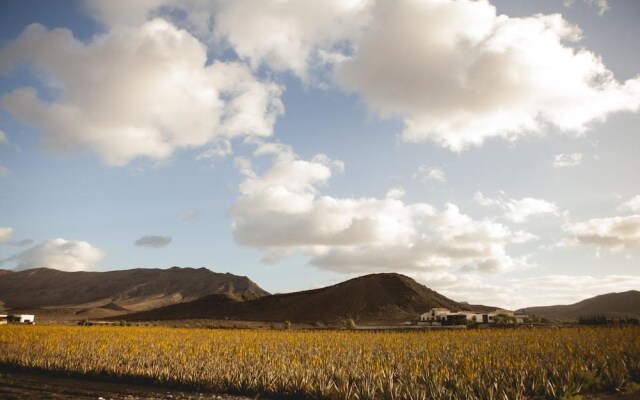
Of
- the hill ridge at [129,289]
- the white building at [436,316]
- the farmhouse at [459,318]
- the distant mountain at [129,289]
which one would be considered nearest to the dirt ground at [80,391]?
the farmhouse at [459,318]

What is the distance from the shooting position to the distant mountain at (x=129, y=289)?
16550 centimetres

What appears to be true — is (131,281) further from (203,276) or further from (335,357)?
(335,357)

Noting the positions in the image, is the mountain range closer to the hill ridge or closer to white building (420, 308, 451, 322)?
the hill ridge

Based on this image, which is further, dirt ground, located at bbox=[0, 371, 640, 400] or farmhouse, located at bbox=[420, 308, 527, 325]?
farmhouse, located at bbox=[420, 308, 527, 325]

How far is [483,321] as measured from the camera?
7562cm

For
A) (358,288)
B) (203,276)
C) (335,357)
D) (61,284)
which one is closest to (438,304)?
(358,288)

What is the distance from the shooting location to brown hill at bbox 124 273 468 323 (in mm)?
97875

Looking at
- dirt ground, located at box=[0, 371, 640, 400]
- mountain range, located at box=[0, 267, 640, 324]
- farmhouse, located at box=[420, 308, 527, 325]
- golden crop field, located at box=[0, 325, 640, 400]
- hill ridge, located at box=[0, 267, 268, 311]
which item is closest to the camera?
golden crop field, located at box=[0, 325, 640, 400]

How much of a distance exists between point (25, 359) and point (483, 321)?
71.2 metres

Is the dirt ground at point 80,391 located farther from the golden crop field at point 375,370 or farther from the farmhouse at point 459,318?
the farmhouse at point 459,318

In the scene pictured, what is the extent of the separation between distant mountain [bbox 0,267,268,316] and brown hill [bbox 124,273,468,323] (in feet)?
122

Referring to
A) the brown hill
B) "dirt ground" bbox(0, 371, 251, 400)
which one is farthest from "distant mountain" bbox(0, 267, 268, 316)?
"dirt ground" bbox(0, 371, 251, 400)

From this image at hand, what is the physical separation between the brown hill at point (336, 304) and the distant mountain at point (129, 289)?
122 ft

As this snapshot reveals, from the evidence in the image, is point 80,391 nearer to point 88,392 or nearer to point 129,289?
point 88,392
